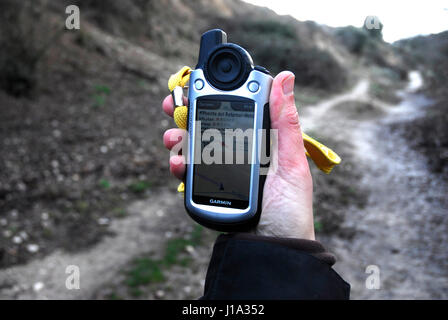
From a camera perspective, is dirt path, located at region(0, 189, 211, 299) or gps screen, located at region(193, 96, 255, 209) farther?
dirt path, located at region(0, 189, 211, 299)

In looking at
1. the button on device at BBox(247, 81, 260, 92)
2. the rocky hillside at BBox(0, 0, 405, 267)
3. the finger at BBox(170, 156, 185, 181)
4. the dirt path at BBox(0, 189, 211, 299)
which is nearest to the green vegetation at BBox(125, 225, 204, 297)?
the dirt path at BBox(0, 189, 211, 299)

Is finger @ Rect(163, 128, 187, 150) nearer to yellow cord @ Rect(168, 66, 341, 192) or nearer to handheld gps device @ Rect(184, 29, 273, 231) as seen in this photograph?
yellow cord @ Rect(168, 66, 341, 192)

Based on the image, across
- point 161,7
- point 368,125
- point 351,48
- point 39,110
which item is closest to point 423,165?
point 368,125

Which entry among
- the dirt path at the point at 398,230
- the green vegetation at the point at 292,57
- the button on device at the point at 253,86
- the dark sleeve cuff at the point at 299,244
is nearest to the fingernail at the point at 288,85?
the button on device at the point at 253,86

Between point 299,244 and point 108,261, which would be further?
point 108,261

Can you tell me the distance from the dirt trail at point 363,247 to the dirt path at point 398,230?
0.01 metres

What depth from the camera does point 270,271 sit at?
4.27ft

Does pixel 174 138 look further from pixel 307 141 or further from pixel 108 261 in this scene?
pixel 108 261

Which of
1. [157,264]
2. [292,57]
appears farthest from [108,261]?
[292,57]

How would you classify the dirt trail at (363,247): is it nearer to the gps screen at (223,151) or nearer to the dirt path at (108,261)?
the dirt path at (108,261)

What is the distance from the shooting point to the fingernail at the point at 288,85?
1.80 meters

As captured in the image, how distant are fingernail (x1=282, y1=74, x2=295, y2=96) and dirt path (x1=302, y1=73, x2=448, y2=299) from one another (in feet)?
10.0

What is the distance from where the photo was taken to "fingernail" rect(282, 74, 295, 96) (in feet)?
5.90

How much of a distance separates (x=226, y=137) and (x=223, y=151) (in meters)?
0.08
